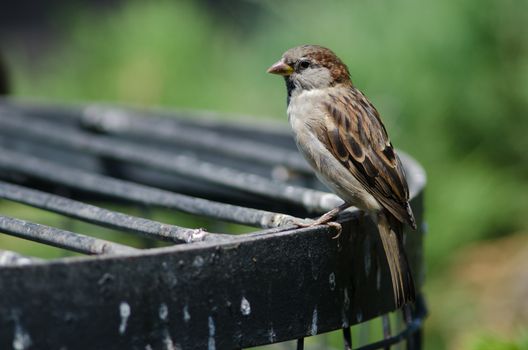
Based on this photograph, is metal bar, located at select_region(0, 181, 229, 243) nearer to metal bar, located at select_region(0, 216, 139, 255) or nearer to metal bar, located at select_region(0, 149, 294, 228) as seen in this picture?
metal bar, located at select_region(0, 216, 139, 255)

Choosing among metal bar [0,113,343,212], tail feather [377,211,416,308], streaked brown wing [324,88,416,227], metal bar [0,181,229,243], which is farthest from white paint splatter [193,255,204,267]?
streaked brown wing [324,88,416,227]

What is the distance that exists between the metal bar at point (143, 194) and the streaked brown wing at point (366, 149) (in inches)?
21.6

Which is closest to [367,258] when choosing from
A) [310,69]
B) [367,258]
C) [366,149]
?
[367,258]

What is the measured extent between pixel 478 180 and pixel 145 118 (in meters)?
2.22

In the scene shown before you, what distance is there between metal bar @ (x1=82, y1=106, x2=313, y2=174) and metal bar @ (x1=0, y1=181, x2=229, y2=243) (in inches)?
39.4

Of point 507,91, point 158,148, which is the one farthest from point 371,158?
point 507,91

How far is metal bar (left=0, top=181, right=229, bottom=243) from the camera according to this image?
249 cm

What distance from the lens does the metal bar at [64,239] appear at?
2389 mm

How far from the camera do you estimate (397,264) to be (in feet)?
9.23

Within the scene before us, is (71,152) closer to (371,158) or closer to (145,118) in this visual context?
(145,118)

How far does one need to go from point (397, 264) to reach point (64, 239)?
931 mm

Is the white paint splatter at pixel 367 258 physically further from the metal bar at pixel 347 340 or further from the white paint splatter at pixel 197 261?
the white paint splatter at pixel 197 261

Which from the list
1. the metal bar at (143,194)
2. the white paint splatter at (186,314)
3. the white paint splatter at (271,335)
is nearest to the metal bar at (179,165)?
the metal bar at (143,194)

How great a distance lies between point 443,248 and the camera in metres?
5.44
